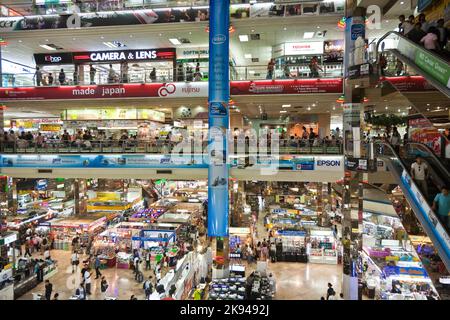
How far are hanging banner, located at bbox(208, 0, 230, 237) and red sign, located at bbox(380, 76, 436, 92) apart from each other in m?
5.11

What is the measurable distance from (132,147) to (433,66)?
10.4m

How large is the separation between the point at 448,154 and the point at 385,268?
23.6 feet

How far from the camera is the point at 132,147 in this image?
12.3 meters

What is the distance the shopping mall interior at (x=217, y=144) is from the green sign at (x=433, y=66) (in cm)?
27

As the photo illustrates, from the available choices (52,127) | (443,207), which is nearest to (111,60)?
(52,127)

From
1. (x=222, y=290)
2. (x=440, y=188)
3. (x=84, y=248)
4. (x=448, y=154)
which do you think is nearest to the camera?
(x=440, y=188)

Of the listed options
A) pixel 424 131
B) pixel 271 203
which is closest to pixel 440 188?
pixel 424 131

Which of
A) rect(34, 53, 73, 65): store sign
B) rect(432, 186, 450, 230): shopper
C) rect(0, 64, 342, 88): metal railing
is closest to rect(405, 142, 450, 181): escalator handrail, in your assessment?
rect(432, 186, 450, 230): shopper

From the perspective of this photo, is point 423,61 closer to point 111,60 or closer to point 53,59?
point 111,60

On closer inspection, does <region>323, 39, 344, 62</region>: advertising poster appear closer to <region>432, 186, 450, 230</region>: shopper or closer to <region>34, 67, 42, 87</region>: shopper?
<region>432, 186, 450, 230</region>: shopper

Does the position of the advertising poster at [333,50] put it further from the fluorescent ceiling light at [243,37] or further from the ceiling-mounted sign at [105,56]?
the ceiling-mounted sign at [105,56]

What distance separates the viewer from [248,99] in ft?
41.9

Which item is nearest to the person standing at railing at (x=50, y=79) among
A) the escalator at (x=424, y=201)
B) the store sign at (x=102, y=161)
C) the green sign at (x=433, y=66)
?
the store sign at (x=102, y=161)
